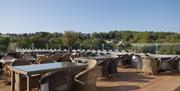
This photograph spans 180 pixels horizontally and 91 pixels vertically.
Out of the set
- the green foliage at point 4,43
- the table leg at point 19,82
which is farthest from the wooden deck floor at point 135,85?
the green foliage at point 4,43

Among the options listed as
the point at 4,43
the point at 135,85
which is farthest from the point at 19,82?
the point at 4,43

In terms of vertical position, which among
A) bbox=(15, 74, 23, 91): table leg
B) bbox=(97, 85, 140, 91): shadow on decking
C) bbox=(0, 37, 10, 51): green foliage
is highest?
bbox=(0, 37, 10, 51): green foliage

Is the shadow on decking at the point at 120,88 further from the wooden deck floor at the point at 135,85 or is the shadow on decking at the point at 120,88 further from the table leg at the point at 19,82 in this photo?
the table leg at the point at 19,82

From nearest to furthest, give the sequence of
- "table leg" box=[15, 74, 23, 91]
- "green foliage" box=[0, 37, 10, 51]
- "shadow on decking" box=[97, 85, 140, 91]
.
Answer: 1. "table leg" box=[15, 74, 23, 91]
2. "shadow on decking" box=[97, 85, 140, 91]
3. "green foliage" box=[0, 37, 10, 51]

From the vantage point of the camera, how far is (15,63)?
4754 mm

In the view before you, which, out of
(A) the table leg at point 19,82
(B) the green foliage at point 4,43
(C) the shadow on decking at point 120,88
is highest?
(B) the green foliage at point 4,43

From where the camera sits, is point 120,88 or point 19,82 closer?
point 19,82

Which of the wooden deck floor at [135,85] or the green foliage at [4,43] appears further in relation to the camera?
the green foliage at [4,43]

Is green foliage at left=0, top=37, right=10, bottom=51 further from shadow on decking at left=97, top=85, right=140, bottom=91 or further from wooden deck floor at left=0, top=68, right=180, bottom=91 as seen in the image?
shadow on decking at left=97, top=85, right=140, bottom=91

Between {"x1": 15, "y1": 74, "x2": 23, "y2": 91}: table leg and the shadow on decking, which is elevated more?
{"x1": 15, "y1": 74, "x2": 23, "y2": 91}: table leg

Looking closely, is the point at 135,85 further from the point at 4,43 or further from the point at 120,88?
the point at 4,43

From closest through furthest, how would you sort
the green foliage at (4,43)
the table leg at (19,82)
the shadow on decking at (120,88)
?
the table leg at (19,82) < the shadow on decking at (120,88) < the green foliage at (4,43)

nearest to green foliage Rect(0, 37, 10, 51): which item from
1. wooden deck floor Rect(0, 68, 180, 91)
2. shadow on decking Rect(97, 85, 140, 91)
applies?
wooden deck floor Rect(0, 68, 180, 91)

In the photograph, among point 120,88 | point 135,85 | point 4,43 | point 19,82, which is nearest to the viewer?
point 19,82
